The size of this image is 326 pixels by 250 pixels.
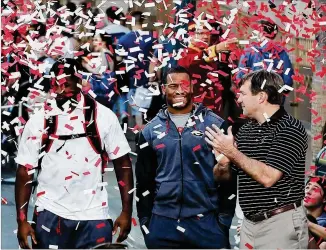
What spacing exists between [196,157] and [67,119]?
0.83 metres

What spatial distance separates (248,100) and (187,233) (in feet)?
3.07

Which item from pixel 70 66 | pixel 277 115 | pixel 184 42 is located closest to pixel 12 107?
pixel 184 42

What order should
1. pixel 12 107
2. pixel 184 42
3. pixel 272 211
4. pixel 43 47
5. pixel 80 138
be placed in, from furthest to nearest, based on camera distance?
pixel 12 107, pixel 43 47, pixel 184 42, pixel 80 138, pixel 272 211

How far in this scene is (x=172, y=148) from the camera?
243 inches

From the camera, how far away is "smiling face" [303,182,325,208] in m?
6.22

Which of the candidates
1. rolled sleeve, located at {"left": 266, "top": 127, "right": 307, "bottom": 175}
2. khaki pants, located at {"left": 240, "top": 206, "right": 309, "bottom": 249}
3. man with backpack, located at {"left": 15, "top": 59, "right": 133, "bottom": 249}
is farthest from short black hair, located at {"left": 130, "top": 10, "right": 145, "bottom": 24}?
khaki pants, located at {"left": 240, "top": 206, "right": 309, "bottom": 249}

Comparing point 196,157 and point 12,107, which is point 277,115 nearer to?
point 196,157

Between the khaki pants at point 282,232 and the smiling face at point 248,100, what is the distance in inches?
24.1

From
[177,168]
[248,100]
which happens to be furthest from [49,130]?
[248,100]

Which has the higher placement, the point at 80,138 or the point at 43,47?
the point at 80,138

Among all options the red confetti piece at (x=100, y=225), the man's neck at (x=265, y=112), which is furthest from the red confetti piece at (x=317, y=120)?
the red confetti piece at (x=100, y=225)

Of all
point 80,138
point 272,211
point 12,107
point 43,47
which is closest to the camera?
point 272,211

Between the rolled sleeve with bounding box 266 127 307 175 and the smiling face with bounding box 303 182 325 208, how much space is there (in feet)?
1.90

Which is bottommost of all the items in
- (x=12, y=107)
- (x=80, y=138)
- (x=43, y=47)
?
(x=12, y=107)
